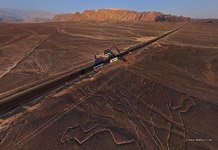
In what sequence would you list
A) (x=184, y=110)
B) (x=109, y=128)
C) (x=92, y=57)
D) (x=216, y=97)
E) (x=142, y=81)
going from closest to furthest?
(x=109, y=128)
(x=184, y=110)
(x=216, y=97)
(x=142, y=81)
(x=92, y=57)

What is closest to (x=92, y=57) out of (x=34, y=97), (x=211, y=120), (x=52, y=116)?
(x=34, y=97)

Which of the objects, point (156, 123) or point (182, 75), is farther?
point (182, 75)

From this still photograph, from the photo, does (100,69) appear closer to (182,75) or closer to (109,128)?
(182,75)

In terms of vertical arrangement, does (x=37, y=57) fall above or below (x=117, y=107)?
below

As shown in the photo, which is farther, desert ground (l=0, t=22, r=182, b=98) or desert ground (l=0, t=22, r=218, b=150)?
desert ground (l=0, t=22, r=182, b=98)

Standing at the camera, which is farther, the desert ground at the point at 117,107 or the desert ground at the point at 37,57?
the desert ground at the point at 37,57

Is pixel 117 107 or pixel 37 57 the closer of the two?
pixel 117 107

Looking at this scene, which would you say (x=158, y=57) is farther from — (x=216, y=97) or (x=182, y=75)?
(x=216, y=97)

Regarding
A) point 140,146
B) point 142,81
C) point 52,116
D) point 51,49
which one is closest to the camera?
point 140,146
